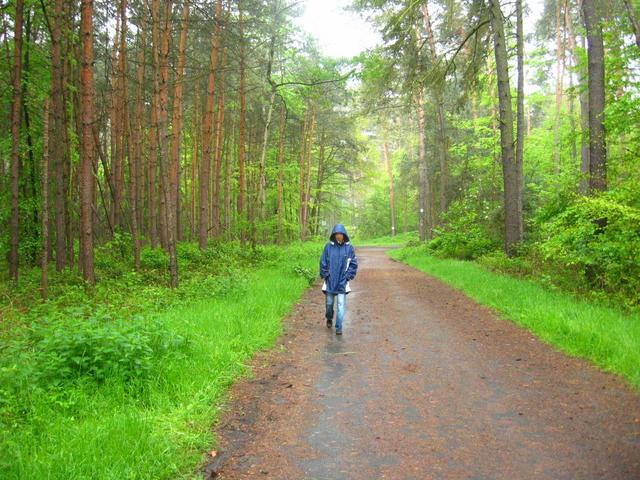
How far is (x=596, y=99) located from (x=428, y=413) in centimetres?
871

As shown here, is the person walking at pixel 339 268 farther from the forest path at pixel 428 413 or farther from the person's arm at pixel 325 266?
the forest path at pixel 428 413

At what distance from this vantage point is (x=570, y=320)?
7008 millimetres

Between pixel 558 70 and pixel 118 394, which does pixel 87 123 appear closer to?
pixel 118 394

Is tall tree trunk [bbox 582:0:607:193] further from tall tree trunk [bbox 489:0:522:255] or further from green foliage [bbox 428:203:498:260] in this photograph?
green foliage [bbox 428:203:498:260]

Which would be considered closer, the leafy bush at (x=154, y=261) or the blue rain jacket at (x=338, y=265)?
the blue rain jacket at (x=338, y=265)

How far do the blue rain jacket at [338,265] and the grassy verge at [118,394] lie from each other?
1391mm

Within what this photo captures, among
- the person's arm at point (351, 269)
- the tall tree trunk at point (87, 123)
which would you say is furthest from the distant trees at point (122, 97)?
the person's arm at point (351, 269)

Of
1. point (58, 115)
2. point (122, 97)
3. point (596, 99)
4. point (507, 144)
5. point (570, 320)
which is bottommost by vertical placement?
point (570, 320)

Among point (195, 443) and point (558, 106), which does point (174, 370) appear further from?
point (558, 106)

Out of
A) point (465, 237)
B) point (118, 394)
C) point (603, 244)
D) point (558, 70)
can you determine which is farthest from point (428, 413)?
point (558, 70)

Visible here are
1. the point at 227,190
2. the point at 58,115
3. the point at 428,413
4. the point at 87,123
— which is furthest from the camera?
the point at 227,190

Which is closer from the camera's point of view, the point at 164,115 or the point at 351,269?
the point at 351,269

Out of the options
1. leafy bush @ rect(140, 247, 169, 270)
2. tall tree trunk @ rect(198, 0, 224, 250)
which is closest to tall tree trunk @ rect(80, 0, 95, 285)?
leafy bush @ rect(140, 247, 169, 270)

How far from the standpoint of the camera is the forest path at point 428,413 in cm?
347
